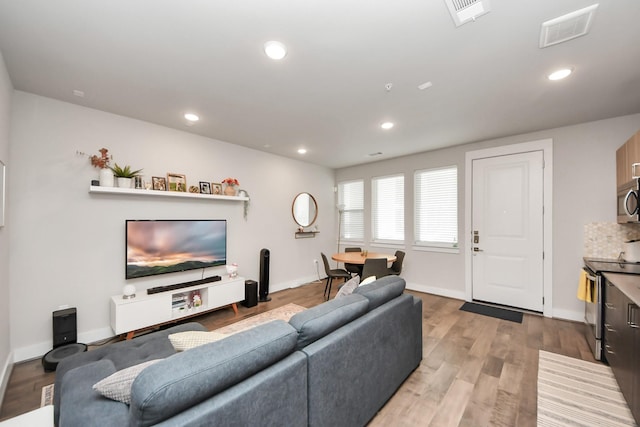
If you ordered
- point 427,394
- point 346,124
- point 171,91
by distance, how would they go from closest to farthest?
point 427,394 → point 171,91 → point 346,124

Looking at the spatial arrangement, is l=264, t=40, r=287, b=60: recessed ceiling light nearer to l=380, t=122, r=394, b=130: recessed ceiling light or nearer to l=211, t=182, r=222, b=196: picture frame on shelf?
l=380, t=122, r=394, b=130: recessed ceiling light

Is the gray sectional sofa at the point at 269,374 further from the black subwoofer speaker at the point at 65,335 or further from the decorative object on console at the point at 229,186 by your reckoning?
the decorative object on console at the point at 229,186

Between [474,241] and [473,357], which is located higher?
[474,241]

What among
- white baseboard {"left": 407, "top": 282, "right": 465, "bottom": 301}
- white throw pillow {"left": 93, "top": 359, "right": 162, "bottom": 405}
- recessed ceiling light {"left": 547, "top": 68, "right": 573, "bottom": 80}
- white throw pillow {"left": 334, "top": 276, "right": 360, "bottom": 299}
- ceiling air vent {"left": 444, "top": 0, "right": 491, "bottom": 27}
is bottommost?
white baseboard {"left": 407, "top": 282, "right": 465, "bottom": 301}

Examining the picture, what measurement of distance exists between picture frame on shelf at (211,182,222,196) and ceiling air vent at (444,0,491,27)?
3510 millimetres

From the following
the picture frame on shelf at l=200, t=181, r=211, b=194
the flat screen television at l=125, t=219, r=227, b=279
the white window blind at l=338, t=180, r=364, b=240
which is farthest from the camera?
the white window blind at l=338, t=180, r=364, b=240

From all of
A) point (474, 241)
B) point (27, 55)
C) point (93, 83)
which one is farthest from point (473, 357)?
point (27, 55)

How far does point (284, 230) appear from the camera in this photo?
5.13 m

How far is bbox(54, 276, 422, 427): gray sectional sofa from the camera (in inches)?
37.0

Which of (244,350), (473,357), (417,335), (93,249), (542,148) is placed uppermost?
(542,148)

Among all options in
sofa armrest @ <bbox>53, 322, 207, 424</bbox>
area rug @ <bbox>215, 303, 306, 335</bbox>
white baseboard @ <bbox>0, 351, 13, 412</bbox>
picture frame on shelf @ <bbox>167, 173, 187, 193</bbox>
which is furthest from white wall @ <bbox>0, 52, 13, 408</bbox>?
area rug @ <bbox>215, 303, 306, 335</bbox>

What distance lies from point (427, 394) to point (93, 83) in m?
3.91

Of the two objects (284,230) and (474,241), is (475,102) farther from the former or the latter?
(284,230)

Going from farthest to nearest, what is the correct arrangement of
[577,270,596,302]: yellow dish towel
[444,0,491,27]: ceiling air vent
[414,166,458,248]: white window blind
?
[414,166,458,248]: white window blind < [577,270,596,302]: yellow dish towel < [444,0,491,27]: ceiling air vent
